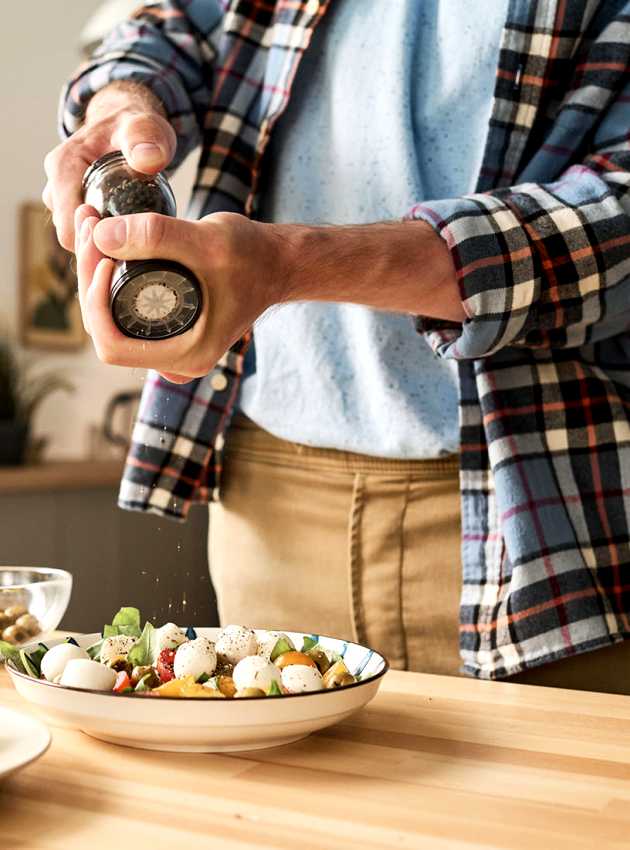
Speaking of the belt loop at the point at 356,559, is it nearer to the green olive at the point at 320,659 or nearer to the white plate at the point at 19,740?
the green olive at the point at 320,659

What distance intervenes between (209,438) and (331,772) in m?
0.66

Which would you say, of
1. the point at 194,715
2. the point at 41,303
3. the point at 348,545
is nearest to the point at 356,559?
the point at 348,545

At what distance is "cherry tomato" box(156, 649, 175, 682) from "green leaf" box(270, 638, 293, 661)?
2.9 inches

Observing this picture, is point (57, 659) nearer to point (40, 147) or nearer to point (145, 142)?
point (145, 142)

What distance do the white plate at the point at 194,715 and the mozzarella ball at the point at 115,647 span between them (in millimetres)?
76

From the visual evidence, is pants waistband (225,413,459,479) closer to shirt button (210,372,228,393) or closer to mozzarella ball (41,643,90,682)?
shirt button (210,372,228,393)

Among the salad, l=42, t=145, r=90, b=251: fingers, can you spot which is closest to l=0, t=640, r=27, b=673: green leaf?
the salad

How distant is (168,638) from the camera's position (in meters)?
0.87

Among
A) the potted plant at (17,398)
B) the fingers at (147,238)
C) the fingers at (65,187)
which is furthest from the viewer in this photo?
the potted plant at (17,398)

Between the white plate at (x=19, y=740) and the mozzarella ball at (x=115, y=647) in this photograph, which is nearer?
the white plate at (x=19, y=740)

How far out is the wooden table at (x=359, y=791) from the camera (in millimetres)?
618

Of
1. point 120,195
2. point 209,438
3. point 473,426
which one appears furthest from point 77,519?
point 120,195

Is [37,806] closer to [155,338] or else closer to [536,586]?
[155,338]

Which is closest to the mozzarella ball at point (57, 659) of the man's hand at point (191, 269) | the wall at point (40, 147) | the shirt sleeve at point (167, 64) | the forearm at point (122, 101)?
the man's hand at point (191, 269)
